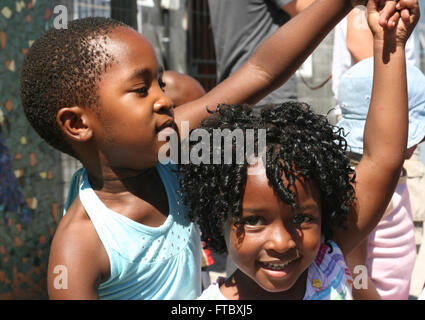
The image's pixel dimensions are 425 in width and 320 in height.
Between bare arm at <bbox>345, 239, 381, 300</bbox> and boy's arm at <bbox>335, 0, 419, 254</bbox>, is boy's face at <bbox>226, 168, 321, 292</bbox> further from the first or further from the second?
bare arm at <bbox>345, 239, 381, 300</bbox>

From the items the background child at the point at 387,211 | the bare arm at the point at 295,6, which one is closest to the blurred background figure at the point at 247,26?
the bare arm at the point at 295,6

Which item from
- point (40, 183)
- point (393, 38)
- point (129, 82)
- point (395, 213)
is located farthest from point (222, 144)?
point (40, 183)

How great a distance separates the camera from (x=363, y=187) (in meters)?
1.57

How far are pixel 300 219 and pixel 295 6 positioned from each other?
1.57m

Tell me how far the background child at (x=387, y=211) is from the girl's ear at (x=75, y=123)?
1206 mm

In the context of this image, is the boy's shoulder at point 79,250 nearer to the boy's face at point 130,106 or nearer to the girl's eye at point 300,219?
the boy's face at point 130,106

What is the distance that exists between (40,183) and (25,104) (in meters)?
1.90

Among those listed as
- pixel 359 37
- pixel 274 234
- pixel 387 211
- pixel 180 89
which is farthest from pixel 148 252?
pixel 359 37

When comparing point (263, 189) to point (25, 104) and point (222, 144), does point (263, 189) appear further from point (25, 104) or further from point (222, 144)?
point (25, 104)

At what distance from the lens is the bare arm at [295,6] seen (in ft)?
8.67

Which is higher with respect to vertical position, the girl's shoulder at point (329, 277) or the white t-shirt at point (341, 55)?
the white t-shirt at point (341, 55)

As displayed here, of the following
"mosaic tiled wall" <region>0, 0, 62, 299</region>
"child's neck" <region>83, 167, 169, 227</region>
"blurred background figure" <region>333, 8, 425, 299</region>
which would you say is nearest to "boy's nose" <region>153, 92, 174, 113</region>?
"child's neck" <region>83, 167, 169, 227</region>

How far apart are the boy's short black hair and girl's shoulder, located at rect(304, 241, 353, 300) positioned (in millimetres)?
833
